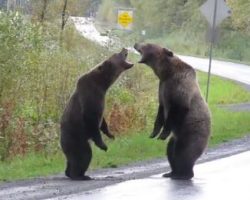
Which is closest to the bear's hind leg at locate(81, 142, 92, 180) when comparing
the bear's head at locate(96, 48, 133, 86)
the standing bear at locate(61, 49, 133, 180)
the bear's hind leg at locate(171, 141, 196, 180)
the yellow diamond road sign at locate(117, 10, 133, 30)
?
the standing bear at locate(61, 49, 133, 180)

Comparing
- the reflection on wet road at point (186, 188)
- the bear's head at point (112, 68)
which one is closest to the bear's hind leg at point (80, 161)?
the reflection on wet road at point (186, 188)

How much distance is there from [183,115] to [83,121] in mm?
1474

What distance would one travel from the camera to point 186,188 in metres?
11.7

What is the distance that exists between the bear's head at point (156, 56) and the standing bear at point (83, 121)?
2.26 feet

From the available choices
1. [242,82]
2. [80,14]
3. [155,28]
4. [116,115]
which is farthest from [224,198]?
[155,28]

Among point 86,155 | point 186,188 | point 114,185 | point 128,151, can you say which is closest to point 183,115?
point 186,188

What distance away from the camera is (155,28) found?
97250 millimetres

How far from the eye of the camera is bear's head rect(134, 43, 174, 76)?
12.5 metres

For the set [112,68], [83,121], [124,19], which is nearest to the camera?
[83,121]

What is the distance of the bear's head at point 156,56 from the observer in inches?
492

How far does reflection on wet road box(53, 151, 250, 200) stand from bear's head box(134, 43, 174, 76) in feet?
5.36

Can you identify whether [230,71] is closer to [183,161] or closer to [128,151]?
[128,151]

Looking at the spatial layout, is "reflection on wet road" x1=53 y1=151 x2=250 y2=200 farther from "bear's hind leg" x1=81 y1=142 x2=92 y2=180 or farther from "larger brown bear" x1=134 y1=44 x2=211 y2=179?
"bear's hind leg" x1=81 y1=142 x2=92 y2=180

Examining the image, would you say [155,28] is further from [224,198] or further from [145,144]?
[224,198]
